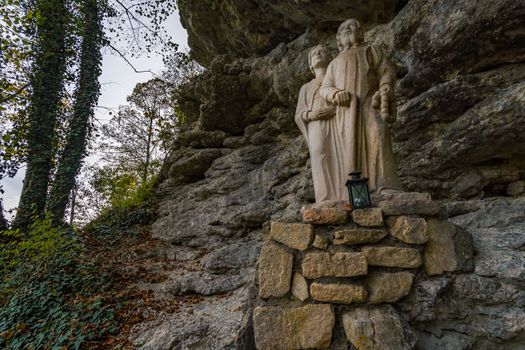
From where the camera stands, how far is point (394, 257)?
6.21 feet

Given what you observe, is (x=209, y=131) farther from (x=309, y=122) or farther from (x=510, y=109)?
(x=510, y=109)

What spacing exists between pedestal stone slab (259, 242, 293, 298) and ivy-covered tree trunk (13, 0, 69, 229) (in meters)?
6.26

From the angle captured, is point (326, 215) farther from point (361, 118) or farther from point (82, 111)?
point (82, 111)

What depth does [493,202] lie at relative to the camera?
11.3 ft

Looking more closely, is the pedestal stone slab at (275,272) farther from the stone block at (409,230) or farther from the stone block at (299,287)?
the stone block at (409,230)

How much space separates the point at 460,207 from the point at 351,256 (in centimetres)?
263

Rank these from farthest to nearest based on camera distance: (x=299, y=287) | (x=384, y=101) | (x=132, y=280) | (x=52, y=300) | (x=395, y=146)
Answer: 1. (x=395, y=146)
2. (x=132, y=280)
3. (x=52, y=300)
4. (x=384, y=101)
5. (x=299, y=287)

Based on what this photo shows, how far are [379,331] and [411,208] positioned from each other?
86 centimetres

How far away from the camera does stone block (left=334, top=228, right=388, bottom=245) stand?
1934 millimetres

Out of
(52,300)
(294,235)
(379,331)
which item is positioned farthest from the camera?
(52,300)

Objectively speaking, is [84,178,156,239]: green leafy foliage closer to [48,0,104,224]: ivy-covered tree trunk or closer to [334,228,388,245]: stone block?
[48,0,104,224]: ivy-covered tree trunk

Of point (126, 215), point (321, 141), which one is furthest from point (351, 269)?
point (126, 215)

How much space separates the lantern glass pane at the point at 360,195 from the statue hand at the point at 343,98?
0.81 m

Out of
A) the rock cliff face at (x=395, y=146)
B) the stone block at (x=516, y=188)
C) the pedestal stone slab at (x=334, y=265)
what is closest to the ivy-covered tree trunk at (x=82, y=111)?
the rock cliff face at (x=395, y=146)
